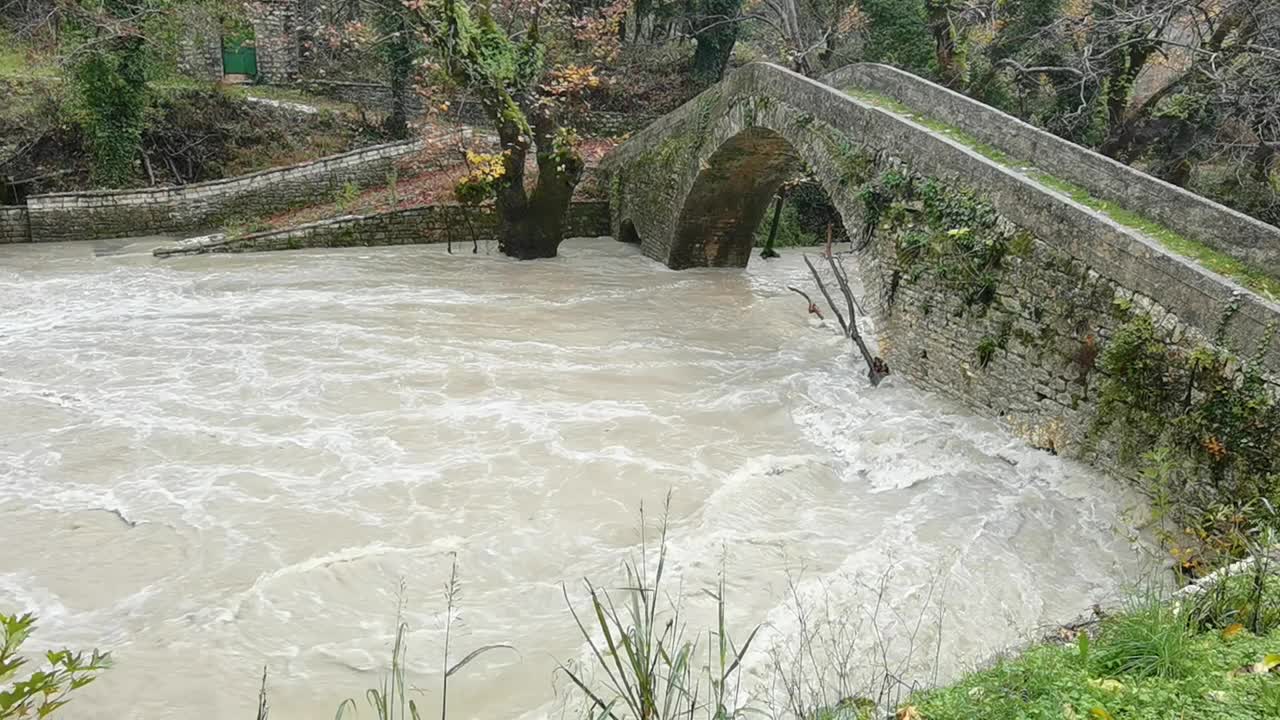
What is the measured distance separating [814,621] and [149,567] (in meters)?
4.35

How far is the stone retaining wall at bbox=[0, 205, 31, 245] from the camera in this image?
15.8 meters

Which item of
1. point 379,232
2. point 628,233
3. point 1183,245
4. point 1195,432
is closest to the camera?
point 1195,432

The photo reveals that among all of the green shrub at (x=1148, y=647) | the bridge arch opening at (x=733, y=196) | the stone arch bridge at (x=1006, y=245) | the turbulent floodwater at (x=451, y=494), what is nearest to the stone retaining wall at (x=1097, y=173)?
the stone arch bridge at (x=1006, y=245)

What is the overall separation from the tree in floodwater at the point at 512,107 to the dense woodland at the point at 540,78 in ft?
0.12

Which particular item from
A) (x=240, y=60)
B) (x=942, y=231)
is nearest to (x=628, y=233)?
(x=942, y=231)

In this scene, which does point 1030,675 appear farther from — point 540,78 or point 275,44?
point 275,44

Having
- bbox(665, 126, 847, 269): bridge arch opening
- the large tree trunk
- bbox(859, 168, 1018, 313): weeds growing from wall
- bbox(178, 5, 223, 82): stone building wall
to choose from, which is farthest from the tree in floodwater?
bbox(178, 5, 223, 82): stone building wall

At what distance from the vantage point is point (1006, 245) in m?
7.76

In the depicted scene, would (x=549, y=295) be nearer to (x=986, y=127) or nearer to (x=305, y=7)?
(x=986, y=127)

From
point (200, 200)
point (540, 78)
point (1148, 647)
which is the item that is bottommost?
point (200, 200)

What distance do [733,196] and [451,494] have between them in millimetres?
9740

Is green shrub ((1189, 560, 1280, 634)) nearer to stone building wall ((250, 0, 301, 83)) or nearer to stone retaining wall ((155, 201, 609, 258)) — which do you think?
stone retaining wall ((155, 201, 609, 258))

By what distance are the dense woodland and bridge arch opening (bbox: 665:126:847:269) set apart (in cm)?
236

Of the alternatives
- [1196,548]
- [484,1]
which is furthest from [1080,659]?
[484,1]
